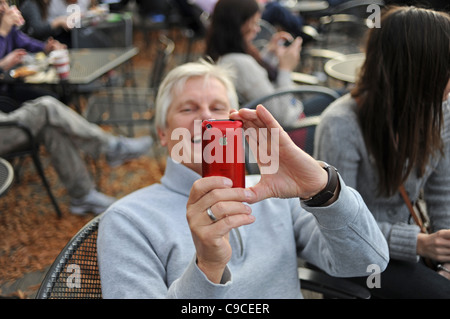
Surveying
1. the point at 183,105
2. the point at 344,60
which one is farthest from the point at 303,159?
the point at 344,60

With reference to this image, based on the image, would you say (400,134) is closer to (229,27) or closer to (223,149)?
(223,149)

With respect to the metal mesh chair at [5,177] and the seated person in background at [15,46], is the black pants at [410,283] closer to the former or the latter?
the metal mesh chair at [5,177]

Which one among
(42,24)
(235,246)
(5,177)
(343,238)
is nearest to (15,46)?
(42,24)

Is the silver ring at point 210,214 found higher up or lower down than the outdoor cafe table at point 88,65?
higher up

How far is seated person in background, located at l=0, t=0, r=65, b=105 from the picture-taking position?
1.56m

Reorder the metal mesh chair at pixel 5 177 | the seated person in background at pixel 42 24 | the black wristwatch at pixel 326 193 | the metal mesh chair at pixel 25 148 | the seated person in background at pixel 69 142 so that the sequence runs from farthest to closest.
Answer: the seated person in background at pixel 69 142, the metal mesh chair at pixel 25 148, the seated person in background at pixel 42 24, the metal mesh chair at pixel 5 177, the black wristwatch at pixel 326 193

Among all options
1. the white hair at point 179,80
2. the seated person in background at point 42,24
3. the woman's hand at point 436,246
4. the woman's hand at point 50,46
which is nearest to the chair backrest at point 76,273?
the white hair at point 179,80

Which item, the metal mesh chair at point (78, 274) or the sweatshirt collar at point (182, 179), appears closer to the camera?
the metal mesh chair at point (78, 274)

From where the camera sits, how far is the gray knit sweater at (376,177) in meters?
1.41

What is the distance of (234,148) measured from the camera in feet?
2.50

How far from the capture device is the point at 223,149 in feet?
2.49

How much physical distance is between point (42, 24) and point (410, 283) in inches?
102

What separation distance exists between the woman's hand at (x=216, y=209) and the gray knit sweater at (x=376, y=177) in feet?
2.38

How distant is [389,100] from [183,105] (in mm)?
635
